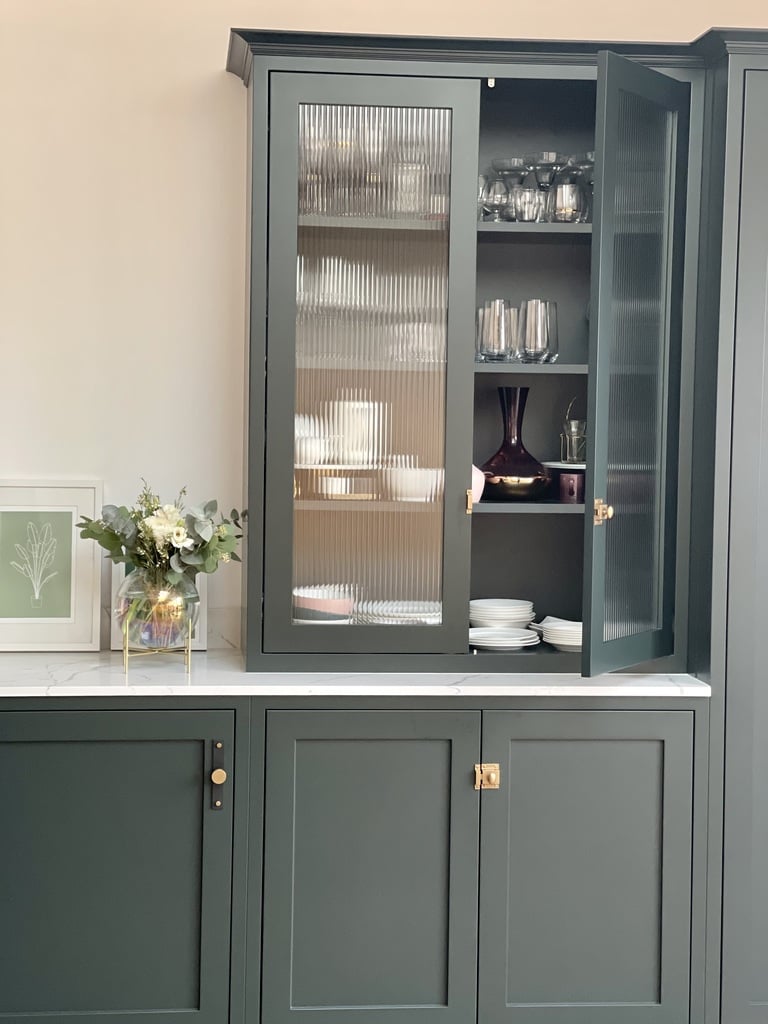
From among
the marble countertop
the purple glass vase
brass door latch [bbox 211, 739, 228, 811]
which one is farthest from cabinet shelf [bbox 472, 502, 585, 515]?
brass door latch [bbox 211, 739, 228, 811]

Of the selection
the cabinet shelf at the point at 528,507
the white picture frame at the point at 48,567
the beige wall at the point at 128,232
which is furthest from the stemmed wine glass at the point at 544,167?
the white picture frame at the point at 48,567

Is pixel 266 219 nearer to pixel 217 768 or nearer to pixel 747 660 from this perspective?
pixel 217 768

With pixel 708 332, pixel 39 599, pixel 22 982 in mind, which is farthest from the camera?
pixel 39 599

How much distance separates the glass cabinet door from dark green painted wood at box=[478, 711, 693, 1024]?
0.36 m

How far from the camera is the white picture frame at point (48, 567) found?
269 cm

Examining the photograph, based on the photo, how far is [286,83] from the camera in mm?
2387

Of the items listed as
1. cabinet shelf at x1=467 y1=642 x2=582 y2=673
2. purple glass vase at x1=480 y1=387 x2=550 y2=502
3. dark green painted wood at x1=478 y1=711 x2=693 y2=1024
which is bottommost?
dark green painted wood at x1=478 y1=711 x2=693 y2=1024

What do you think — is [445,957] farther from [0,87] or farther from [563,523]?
[0,87]

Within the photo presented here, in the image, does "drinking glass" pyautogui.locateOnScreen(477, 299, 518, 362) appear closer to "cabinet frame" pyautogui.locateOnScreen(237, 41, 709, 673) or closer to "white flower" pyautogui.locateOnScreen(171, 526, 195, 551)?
"cabinet frame" pyautogui.locateOnScreen(237, 41, 709, 673)

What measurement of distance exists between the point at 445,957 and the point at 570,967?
0.29m

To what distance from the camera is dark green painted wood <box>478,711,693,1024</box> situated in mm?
2361

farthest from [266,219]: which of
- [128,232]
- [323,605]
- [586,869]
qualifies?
[586,869]

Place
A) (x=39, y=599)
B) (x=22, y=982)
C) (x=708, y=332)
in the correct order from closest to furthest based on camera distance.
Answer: (x=22, y=982) → (x=708, y=332) → (x=39, y=599)

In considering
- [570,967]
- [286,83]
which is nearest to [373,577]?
[570,967]
